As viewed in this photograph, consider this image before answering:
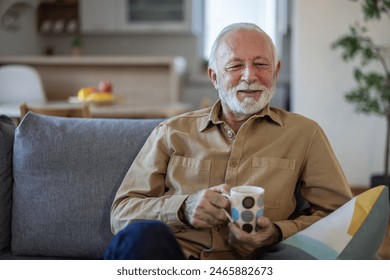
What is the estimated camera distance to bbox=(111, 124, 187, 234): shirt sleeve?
4.51ft

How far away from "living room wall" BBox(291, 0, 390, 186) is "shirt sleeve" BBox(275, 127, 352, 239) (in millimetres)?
2860

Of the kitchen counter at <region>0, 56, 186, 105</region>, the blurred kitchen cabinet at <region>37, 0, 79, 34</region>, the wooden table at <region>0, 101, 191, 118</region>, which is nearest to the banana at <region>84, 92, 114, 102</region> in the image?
the wooden table at <region>0, 101, 191, 118</region>

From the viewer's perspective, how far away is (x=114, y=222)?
1468 millimetres

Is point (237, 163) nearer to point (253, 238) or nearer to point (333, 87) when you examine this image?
point (253, 238)

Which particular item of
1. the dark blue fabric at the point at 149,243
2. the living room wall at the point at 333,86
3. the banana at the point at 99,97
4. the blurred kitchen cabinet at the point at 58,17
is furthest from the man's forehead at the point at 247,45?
the blurred kitchen cabinet at the point at 58,17

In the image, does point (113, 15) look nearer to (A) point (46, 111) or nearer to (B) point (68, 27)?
(B) point (68, 27)

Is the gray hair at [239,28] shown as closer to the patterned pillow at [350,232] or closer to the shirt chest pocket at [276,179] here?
the shirt chest pocket at [276,179]

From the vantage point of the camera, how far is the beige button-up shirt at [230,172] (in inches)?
55.4

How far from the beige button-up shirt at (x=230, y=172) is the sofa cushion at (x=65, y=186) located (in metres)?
0.15

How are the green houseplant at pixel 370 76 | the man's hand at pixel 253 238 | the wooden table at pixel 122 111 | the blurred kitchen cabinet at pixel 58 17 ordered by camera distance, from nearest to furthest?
the man's hand at pixel 253 238 < the wooden table at pixel 122 111 < the green houseplant at pixel 370 76 < the blurred kitchen cabinet at pixel 58 17

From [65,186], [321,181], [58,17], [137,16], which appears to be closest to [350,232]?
[321,181]

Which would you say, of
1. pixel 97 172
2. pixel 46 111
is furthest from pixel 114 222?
pixel 46 111

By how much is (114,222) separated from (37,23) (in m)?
5.17

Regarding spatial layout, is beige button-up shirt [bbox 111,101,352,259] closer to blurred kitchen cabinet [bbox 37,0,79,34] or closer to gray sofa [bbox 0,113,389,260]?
gray sofa [bbox 0,113,389,260]
